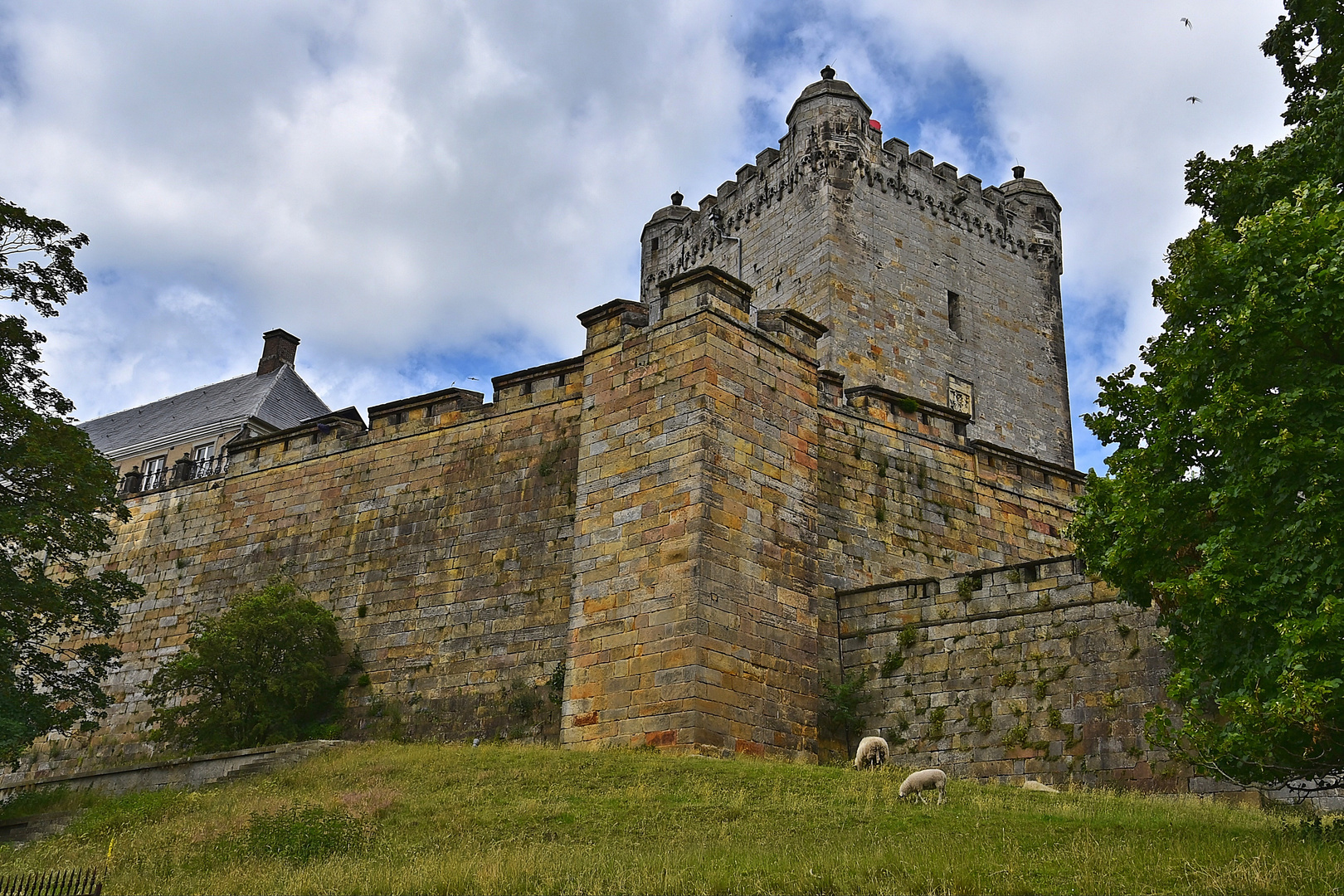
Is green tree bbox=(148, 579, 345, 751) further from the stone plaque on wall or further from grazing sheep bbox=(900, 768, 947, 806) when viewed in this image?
the stone plaque on wall

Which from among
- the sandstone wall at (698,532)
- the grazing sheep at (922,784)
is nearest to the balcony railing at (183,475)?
the sandstone wall at (698,532)

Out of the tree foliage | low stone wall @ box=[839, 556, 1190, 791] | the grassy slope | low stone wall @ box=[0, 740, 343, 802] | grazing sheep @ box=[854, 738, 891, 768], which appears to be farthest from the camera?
the tree foliage

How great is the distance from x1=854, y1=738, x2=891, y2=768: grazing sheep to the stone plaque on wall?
14478 millimetres

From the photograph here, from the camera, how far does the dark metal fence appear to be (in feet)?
33.4

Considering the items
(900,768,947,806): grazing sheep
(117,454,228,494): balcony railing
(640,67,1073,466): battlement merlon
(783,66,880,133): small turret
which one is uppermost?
(783,66,880,133): small turret

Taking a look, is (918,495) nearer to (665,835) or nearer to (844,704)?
(844,704)

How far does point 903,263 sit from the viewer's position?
2888 centimetres

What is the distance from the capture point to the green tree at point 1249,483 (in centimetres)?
930

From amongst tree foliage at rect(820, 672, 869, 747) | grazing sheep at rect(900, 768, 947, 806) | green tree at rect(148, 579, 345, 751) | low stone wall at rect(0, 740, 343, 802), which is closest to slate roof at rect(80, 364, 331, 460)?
green tree at rect(148, 579, 345, 751)

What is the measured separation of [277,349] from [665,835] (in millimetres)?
26762

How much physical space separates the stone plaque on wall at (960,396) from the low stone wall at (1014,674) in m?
11.7

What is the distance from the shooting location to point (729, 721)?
15.3 metres

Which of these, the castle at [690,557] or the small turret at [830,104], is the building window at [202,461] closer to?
the castle at [690,557]

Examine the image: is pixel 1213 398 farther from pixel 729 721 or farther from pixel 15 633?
pixel 15 633
